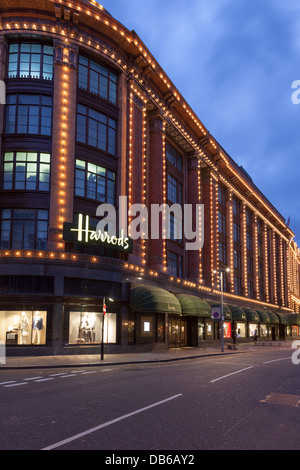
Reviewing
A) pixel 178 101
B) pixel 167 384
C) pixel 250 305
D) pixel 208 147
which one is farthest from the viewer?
pixel 250 305

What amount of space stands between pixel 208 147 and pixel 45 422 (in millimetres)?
49484

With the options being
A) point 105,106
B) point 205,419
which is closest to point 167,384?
point 205,419

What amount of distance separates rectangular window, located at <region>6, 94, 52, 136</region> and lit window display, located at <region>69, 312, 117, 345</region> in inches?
530

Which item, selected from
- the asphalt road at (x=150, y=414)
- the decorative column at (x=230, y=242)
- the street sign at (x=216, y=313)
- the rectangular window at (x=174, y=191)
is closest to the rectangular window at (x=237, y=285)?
the decorative column at (x=230, y=242)

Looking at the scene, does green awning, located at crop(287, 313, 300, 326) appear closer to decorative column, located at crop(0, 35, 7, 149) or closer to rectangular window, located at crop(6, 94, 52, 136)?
rectangular window, located at crop(6, 94, 52, 136)

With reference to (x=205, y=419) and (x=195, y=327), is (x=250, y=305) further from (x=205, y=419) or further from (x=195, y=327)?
(x=205, y=419)

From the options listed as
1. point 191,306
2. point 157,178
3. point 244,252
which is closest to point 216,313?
point 191,306

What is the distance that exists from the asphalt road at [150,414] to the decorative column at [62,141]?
15423 mm

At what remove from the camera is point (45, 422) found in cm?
877

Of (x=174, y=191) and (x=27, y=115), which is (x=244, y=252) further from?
(x=27, y=115)

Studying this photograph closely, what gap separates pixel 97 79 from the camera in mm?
35344

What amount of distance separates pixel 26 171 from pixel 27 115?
420cm

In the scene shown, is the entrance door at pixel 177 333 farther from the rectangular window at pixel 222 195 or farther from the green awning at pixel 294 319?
the green awning at pixel 294 319
